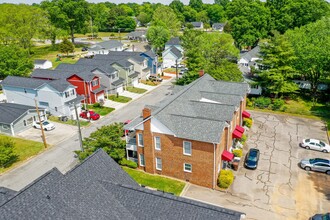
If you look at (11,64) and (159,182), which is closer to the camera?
(159,182)

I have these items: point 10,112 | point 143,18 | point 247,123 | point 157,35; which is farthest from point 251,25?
point 143,18

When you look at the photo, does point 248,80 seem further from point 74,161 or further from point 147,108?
point 74,161

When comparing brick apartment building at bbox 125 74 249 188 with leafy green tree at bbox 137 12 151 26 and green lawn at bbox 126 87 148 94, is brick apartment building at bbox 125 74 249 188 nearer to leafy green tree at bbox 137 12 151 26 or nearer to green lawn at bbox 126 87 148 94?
green lawn at bbox 126 87 148 94

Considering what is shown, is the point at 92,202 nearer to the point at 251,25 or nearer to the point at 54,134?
the point at 54,134

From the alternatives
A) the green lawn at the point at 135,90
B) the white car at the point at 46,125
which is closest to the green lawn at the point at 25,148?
the white car at the point at 46,125

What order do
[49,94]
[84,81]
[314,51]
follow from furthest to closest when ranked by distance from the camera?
[84,81], [314,51], [49,94]

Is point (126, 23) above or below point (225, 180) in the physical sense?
above

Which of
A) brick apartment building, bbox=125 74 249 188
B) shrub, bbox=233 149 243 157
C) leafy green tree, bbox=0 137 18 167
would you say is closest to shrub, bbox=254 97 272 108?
brick apartment building, bbox=125 74 249 188
